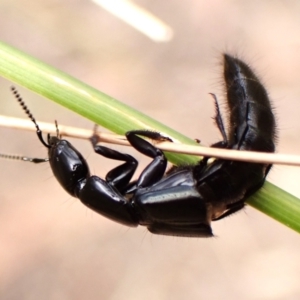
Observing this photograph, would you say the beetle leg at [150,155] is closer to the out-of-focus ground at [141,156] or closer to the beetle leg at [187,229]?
the beetle leg at [187,229]

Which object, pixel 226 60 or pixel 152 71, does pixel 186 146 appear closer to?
pixel 226 60

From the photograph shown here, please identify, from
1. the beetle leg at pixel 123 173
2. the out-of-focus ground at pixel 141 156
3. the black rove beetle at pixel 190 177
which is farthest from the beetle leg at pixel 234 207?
the out-of-focus ground at pixel 141 156

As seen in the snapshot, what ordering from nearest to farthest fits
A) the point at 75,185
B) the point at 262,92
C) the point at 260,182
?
the point at 260,182 → the point at 262,92 → the point at 75,185

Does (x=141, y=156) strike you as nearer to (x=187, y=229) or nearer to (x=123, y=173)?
(x=123, y=173)

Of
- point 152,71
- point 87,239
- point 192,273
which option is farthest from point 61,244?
point 152,71

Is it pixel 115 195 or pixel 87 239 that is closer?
pixel 115 195

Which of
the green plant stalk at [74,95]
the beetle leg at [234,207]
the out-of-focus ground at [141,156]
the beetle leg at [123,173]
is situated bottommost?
the out-of-focus ground at [141,156]
